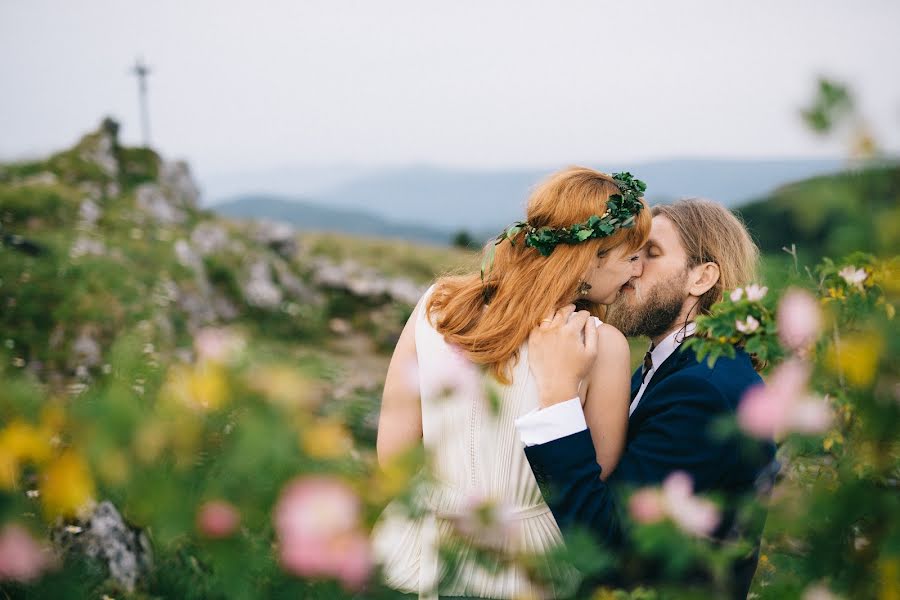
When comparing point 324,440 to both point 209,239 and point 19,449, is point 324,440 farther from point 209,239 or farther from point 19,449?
point 209,239

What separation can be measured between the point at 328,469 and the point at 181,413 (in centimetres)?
18

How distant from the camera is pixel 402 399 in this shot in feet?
7.39

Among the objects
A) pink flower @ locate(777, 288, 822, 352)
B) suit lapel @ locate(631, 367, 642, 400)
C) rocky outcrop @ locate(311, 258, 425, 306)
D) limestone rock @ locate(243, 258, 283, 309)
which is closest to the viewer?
pink flower @ locate(777, 288, 822, 352)

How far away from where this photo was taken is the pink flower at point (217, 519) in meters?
0.67

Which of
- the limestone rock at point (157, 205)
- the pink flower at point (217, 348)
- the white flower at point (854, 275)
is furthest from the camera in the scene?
the limestone rock at point (157, 205)

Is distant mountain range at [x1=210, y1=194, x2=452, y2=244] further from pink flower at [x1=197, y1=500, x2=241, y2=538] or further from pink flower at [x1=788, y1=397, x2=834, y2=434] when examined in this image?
pink flower at [x1=197, y1=500, x2=241, y2=538]

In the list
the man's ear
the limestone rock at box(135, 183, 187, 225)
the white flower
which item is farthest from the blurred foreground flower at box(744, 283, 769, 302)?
the limestone rock at box(135, 183, 187, 225)

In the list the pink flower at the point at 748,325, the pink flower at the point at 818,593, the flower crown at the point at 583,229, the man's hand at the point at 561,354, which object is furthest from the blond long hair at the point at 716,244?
the pink flower at the point at 818,593

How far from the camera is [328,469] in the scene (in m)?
0.71

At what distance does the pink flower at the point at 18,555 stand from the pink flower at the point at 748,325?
1.37 m

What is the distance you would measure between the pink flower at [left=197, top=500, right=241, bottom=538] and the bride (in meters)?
1.05

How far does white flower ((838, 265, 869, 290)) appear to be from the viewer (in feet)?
4.65

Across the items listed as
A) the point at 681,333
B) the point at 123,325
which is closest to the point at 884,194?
the point at 681,333

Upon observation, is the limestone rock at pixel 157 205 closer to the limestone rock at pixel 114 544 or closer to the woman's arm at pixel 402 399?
the limestone rock at pixel 114 544
